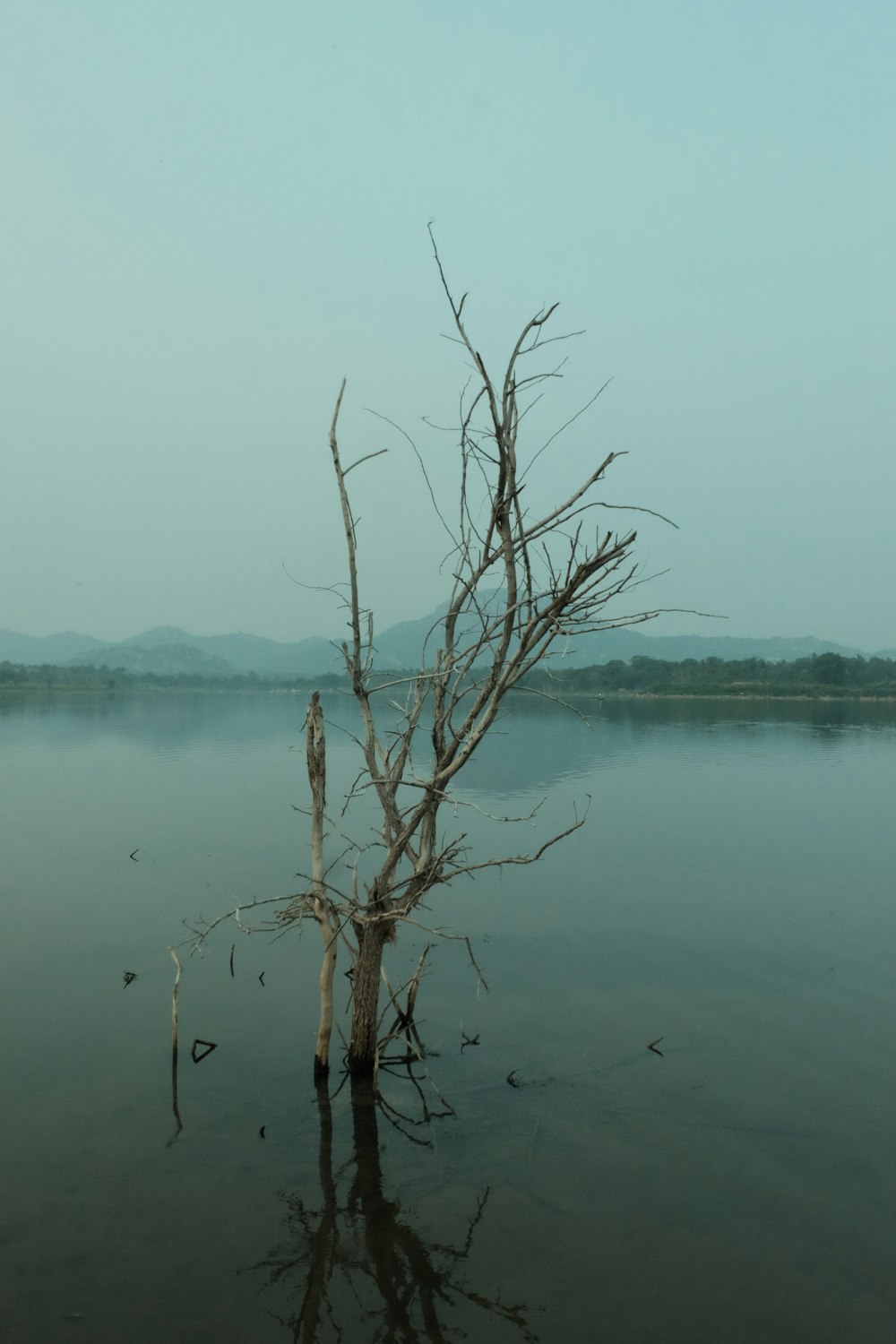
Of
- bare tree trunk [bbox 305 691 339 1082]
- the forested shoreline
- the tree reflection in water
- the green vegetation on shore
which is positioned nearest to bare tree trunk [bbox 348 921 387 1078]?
bare tree trunk [bbox 305 691 339 1082]

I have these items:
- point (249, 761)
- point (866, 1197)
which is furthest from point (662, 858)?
point (249, 761)

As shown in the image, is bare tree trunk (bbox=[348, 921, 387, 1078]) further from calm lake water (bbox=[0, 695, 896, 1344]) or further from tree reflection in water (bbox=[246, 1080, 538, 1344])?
tree reflection in water (bbox=[246, 1080, 538, 1344])

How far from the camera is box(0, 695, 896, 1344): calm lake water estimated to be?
16.3 feet

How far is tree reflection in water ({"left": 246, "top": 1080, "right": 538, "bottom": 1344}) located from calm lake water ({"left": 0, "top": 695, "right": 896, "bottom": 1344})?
2 centimetres

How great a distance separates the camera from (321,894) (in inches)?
274

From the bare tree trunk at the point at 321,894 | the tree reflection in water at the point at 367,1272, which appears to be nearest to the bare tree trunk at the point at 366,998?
the bare tree trunk at the point at 321,894

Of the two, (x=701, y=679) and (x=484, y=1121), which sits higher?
(x=701, y=679)

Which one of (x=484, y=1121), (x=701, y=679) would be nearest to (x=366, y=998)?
(x=484, y=1121)

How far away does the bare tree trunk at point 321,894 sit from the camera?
273 inches

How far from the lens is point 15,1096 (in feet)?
23.2

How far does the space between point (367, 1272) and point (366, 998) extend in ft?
6.89

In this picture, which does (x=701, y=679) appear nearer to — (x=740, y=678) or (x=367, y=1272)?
(x=740, y=678)

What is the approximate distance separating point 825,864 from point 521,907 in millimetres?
6176

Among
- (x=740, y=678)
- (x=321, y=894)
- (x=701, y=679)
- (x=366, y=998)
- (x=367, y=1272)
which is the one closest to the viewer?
(x=367, y=1272)
